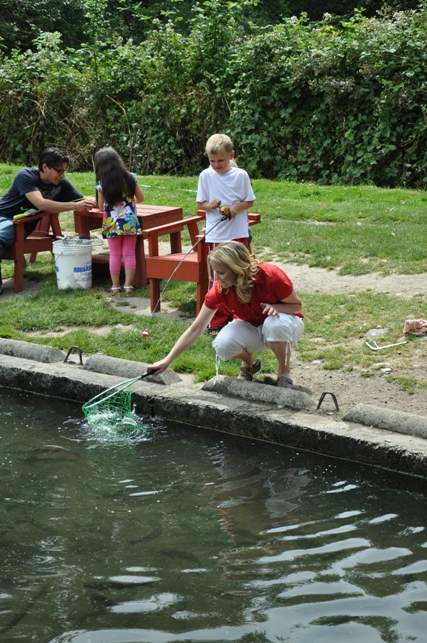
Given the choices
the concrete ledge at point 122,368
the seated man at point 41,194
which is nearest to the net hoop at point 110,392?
the concrete ledge at point 122,368

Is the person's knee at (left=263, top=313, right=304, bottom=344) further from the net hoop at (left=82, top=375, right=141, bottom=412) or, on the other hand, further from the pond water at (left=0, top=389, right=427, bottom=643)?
the net hoop at (left=82, top=375, right=141, bottom=412)

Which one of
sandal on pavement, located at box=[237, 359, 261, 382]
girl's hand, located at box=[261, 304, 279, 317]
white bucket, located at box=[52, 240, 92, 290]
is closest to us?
girl's hand, located at box=[261, 304, 279, 317]

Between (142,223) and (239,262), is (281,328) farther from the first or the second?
(142,223)

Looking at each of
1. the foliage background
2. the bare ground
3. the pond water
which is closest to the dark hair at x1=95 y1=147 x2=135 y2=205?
the bare ground

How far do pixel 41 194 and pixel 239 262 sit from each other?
4046mm

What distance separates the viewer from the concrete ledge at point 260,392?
5277 millimetres

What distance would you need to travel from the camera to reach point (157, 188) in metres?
13.1

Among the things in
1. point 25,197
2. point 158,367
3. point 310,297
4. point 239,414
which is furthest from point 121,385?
point 25,197

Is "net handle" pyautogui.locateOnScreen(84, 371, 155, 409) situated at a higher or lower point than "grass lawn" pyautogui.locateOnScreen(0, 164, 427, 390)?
lower

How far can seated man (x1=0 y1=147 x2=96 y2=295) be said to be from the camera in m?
8.59

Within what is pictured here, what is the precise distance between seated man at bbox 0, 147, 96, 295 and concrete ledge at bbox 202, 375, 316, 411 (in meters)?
3.57

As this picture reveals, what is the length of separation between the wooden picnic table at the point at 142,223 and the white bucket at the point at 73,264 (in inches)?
11.7

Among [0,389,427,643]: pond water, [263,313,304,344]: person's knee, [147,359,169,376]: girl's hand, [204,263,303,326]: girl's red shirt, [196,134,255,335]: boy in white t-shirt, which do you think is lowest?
[0,389,427,643]: pond water

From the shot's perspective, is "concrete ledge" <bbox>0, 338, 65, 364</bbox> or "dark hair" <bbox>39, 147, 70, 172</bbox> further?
"dark hair" <bbox>39, 147, 70, 172</bbox>
